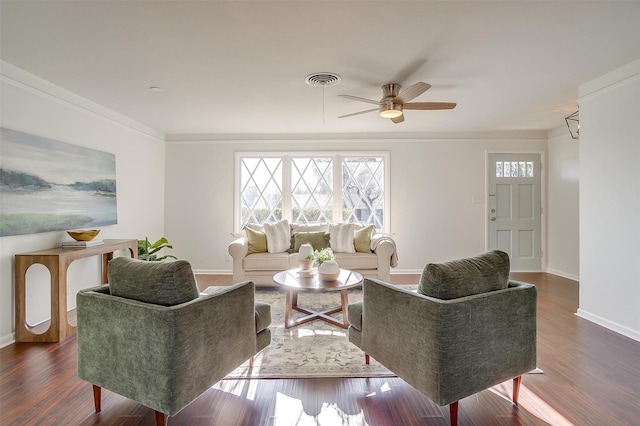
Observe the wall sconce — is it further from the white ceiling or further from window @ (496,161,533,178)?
window @ (496,161,533,178)

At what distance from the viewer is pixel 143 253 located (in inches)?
157

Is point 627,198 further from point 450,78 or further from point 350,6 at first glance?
point 350,6

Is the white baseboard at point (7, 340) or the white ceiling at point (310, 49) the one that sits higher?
the white ceiling at point (310, 49)

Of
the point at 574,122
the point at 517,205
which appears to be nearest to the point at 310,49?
the point at 574,122

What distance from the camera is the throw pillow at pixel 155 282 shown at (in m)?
1.48

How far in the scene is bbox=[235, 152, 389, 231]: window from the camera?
4.98 m

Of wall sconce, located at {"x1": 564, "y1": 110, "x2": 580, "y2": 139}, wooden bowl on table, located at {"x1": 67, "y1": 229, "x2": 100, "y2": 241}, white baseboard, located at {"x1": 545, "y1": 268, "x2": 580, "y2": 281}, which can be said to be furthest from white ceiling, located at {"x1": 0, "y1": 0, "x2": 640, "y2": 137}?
white baseboard, located at {"x1": 545, "y1": 268, "x2": 580, "y2": 281}

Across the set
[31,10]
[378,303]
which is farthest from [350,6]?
[31,10]

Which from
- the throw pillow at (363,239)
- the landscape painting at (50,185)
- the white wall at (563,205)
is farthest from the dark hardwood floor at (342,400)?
the white wall at (563,205)

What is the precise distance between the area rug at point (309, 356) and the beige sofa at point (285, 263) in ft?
2.93

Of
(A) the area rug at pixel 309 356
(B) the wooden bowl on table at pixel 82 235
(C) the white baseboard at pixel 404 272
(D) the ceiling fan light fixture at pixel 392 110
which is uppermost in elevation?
(D) the ceiling fan light fixture at pixel 392 110

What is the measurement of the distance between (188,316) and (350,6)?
189 centimetres

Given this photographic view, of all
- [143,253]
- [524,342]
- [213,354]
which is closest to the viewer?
[213,354]

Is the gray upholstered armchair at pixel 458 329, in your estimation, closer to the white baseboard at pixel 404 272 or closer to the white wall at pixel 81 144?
the white wall at pixel 81 144
